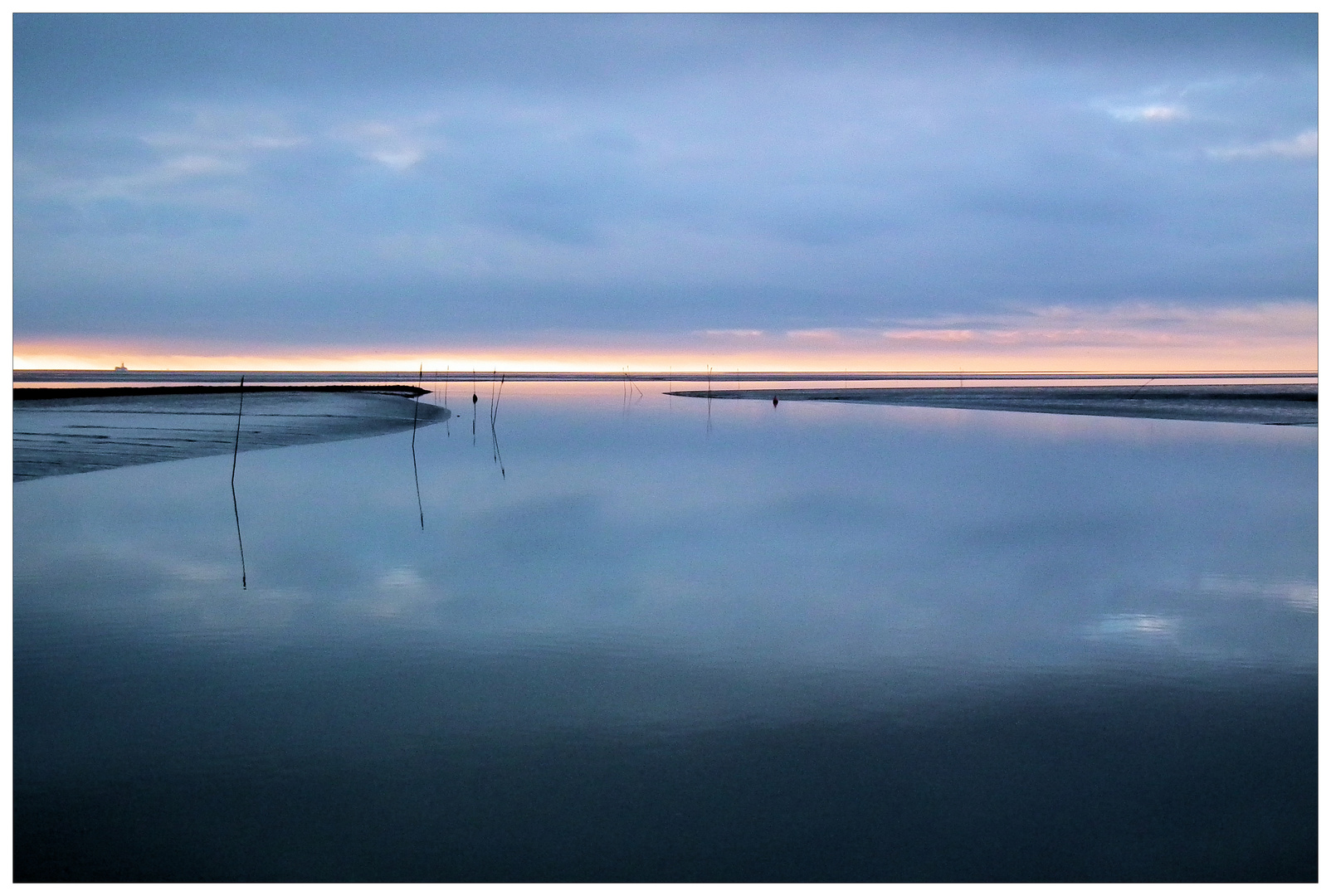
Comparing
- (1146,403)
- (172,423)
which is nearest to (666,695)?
(172,423)

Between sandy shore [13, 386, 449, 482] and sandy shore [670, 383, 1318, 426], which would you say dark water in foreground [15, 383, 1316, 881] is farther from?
sandy shore [670, 383, 1318, 426]

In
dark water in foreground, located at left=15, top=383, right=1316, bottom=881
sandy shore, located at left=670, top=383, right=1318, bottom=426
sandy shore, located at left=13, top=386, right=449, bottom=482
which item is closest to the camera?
dark water in foreground, located at left=15, top=383, right=1316, bottom=881

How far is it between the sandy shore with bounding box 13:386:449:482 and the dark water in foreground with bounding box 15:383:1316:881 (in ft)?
29.6

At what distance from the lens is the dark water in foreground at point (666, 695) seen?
4.35 metres

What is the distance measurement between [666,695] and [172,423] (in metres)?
32.2

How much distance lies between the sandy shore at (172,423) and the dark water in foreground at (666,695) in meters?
9.01

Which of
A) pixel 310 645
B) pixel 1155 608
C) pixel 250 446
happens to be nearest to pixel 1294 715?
pixel 1155 608

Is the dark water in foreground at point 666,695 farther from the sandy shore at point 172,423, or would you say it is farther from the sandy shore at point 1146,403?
the sandy shore at point 1146,403

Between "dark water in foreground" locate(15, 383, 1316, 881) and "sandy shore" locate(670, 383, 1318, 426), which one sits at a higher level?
"sandy shore" locate(670, 383, 1318, 426)

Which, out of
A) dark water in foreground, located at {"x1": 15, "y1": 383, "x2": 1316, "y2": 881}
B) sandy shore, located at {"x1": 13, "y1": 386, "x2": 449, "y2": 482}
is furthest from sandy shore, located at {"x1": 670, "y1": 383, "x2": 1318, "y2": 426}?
sandy shore, located at {"x1": 13, "y1": 386, "x2": 449, "y2": 482}

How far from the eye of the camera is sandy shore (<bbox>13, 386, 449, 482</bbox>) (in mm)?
22172

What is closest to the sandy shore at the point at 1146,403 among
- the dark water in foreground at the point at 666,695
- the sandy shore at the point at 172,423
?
the dark water in foreground at the point at 666,695

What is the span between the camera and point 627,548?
11.6 metres
